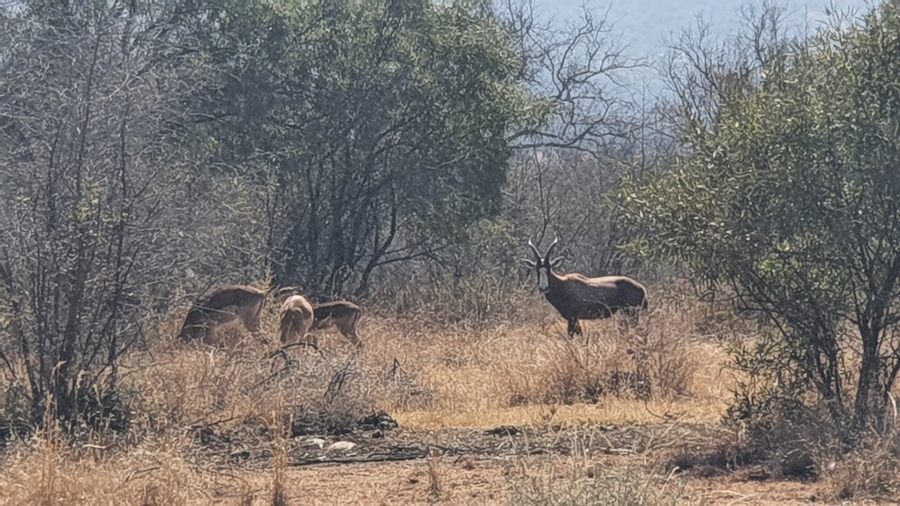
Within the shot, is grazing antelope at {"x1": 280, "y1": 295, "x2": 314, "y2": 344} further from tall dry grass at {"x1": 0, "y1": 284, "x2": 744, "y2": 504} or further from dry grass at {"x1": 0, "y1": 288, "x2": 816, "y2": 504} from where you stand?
dry grass at {"x1": 0, "y1": 288, "x2": 816, "y2": 504}

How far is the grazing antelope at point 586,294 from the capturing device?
61.7 feet

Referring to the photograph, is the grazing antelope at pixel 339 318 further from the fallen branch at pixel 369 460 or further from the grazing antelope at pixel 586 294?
the fallen branch at pixel 369 460

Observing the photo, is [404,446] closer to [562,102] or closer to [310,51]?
[310,51]

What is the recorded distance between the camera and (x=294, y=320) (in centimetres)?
1491

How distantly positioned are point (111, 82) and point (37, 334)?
215cm

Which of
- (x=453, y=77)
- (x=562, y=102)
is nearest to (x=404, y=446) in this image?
(x=453, y=77)

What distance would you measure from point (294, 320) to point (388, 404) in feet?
8.39

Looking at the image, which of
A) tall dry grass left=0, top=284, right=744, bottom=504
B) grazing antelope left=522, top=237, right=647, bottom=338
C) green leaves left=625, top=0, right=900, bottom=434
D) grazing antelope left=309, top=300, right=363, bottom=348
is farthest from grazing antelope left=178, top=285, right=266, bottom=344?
grazing antelope left=522, top=237, right=647, bottom=338

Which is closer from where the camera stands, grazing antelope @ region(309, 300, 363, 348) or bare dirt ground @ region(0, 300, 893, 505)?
bare dirt ground @ region(0, 300, 893, 505)

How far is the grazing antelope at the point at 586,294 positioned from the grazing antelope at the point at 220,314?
583cm

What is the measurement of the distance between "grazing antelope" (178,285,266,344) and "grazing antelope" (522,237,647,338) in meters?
5.83

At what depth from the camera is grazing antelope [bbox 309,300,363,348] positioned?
16062 millimetres

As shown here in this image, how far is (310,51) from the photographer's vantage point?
22922mm

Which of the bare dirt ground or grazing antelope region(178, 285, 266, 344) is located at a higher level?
grazing antelope region(178, 285, 266, 344)
